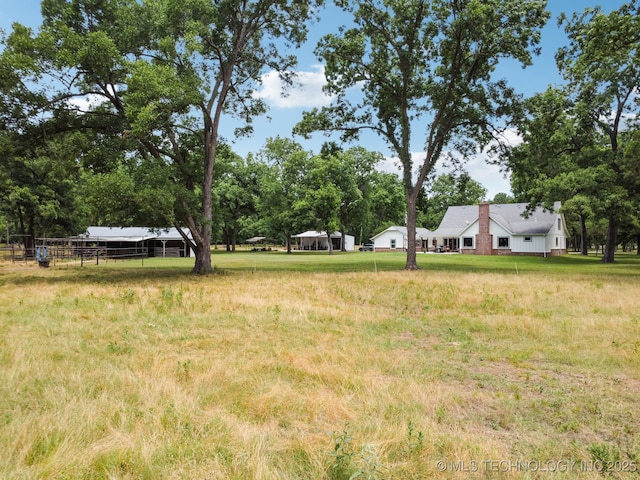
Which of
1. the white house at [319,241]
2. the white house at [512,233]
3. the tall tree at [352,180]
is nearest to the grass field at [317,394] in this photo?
the white house at [512,233]

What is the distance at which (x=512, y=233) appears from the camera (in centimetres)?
4812

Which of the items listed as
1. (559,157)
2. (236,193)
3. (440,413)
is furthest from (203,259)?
(236,193)

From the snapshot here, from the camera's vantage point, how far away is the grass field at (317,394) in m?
3.45

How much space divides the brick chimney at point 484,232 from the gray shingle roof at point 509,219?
998mm

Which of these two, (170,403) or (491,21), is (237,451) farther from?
(491,21)

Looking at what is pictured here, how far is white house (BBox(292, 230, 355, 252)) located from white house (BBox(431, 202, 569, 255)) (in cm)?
2350

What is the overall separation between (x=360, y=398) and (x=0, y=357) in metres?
5.80

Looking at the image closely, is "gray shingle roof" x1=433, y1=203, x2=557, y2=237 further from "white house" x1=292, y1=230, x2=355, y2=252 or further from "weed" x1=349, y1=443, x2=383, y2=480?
"weed" x1=349, y1=443, x2=383, y2=480

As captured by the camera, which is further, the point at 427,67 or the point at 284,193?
the point at 284,193

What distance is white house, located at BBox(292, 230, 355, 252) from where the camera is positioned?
238ft

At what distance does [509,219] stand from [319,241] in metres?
35.6

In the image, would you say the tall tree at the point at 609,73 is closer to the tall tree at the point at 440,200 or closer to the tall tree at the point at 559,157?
the tall tree at the point at 559,157

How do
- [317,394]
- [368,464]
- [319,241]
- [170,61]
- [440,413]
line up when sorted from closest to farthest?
1. [368,464]
2. [440,413]
3. [317,394]
4. [170,61]
5. [319,241]

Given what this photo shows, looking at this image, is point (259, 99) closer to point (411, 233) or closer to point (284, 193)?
point (411, 233)
